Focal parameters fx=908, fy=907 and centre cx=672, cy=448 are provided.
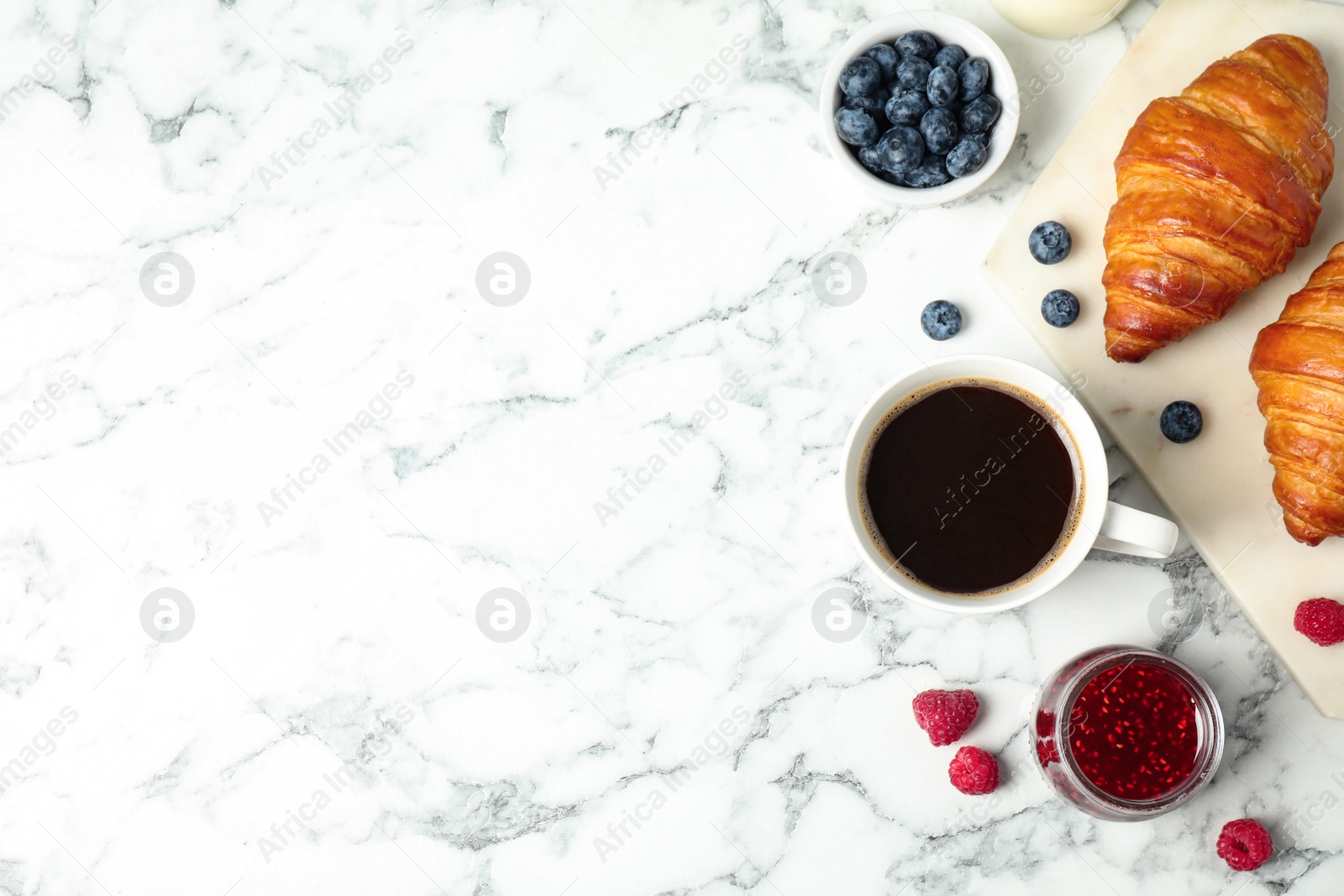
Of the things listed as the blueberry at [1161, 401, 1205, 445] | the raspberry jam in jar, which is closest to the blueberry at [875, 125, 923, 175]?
the blueberry at [1161, 401, 1205, 445]

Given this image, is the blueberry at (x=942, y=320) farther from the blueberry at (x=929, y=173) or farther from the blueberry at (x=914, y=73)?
the blueberry at (x=914, y=73)

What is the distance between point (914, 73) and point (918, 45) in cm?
4

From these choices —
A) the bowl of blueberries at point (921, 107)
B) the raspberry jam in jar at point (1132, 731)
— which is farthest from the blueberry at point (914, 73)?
the raspberry jam in jar at point (1132, 731)

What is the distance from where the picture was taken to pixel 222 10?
131 centimetres

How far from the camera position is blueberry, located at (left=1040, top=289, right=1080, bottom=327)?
3.79 feet

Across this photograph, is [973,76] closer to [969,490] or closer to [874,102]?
[874,102]

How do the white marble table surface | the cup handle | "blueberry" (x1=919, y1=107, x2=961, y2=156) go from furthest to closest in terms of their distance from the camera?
the white marble table surface < "blueberry" (x1=919, y1=107, x2=961, y2=156) < the cup handle

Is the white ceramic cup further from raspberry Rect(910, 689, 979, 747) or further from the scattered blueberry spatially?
the scattered blueberry

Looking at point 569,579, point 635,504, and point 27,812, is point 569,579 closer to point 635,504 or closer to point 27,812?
point 635,504

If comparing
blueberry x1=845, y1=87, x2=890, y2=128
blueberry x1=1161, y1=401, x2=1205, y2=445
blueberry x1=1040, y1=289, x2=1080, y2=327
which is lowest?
blueberry x1=1161, y1=401, x2=1205, y2=445

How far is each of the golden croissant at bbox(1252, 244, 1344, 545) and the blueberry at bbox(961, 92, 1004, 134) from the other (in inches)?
16.3

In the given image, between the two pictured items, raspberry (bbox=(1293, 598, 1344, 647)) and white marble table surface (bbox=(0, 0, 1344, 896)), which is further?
white marble table surface (bbox=(0, 0, 1344, 896))

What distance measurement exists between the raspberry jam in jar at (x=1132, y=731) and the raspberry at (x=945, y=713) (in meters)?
0.11

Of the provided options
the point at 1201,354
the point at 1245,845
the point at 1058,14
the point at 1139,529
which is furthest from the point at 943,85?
the point at 1245,845
